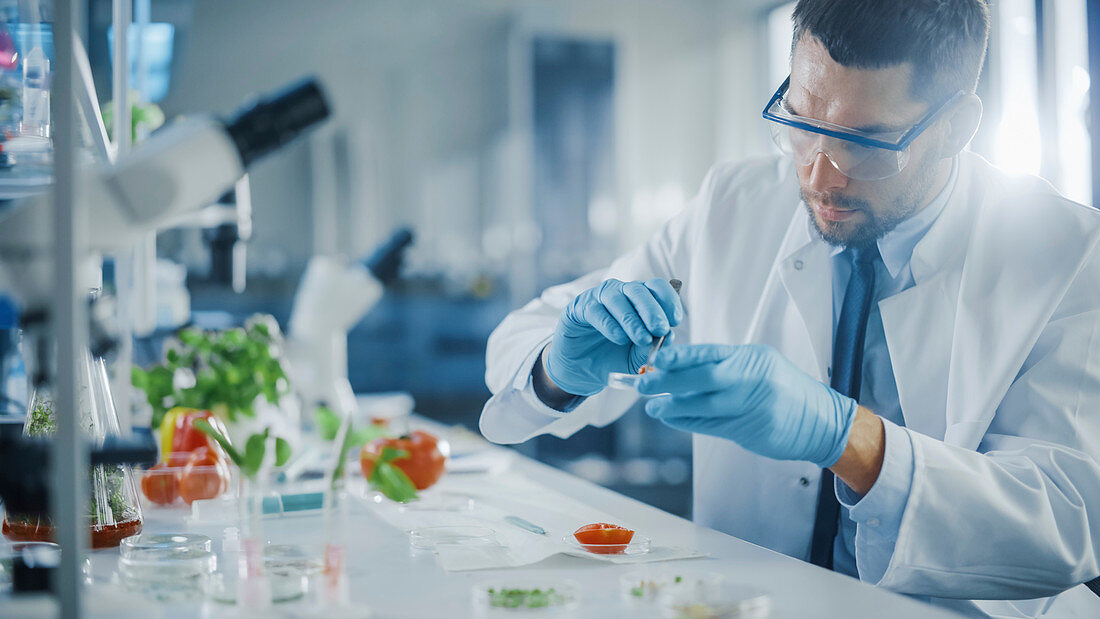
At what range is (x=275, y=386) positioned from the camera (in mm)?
1673

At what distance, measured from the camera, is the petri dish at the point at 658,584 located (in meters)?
0.84

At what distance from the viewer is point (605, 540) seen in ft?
3.31

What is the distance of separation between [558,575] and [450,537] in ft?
0.57

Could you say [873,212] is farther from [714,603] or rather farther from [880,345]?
[714,603]

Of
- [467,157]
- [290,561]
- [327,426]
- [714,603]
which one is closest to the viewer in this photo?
[714,603]

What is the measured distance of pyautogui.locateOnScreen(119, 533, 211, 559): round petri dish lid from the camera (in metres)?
0.92

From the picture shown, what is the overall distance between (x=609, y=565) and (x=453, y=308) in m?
3.61

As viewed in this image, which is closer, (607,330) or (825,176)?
(607,330)

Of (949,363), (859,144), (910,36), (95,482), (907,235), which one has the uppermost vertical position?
(910,36)

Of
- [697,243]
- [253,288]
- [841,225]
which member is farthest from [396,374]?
[841,225]

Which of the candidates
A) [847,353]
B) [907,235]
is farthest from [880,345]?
[907,235]

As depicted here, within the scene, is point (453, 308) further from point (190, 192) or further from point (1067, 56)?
point (190, 192)

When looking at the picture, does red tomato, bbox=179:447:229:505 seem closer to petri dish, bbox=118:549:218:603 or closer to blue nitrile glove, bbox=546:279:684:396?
petri dish, bbox=118:549:218:603

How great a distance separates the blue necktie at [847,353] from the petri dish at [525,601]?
64cm
